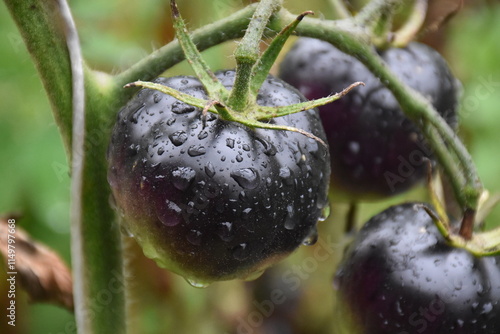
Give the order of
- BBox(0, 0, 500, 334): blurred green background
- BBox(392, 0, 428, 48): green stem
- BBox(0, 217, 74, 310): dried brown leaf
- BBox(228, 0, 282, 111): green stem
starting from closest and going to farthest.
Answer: BBox(228, 0, 282, 111): green stem < BBox(0, 217, 74, 310): dried brown leaf < BBox(392, 0, 428, 48): green stem < BBox(0, 0, 500, 334): blurred green background

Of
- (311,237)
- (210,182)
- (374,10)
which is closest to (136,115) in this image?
(210,182)

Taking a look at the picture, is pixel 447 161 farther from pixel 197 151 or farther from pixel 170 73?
pixel 170 73

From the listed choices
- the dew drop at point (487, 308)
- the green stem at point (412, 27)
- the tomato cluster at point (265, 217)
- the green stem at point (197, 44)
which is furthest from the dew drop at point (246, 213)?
the green stem at point (412, 27)

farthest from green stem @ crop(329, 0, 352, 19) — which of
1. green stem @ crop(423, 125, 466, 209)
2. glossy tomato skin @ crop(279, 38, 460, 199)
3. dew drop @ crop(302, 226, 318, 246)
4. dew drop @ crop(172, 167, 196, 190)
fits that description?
dew drop @ crop(172, 167, 196, 190)

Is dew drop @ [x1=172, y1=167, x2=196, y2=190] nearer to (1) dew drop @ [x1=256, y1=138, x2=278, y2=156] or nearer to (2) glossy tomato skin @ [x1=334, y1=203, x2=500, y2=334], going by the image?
(1) dew drop @ [x1=256, y1=138, x2=278, y2=156]

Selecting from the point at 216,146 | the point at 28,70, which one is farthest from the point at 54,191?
the point at 216,146

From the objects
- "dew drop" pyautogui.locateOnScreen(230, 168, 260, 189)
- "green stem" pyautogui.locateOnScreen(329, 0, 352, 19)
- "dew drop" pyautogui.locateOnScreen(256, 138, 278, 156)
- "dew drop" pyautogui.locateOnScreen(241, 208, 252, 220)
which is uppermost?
"dew drop" pyautogui.locateOnScreen(256, 138, 278, 156)

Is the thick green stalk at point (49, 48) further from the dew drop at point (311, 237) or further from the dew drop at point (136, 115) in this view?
the dew drop at point (311, 237)
